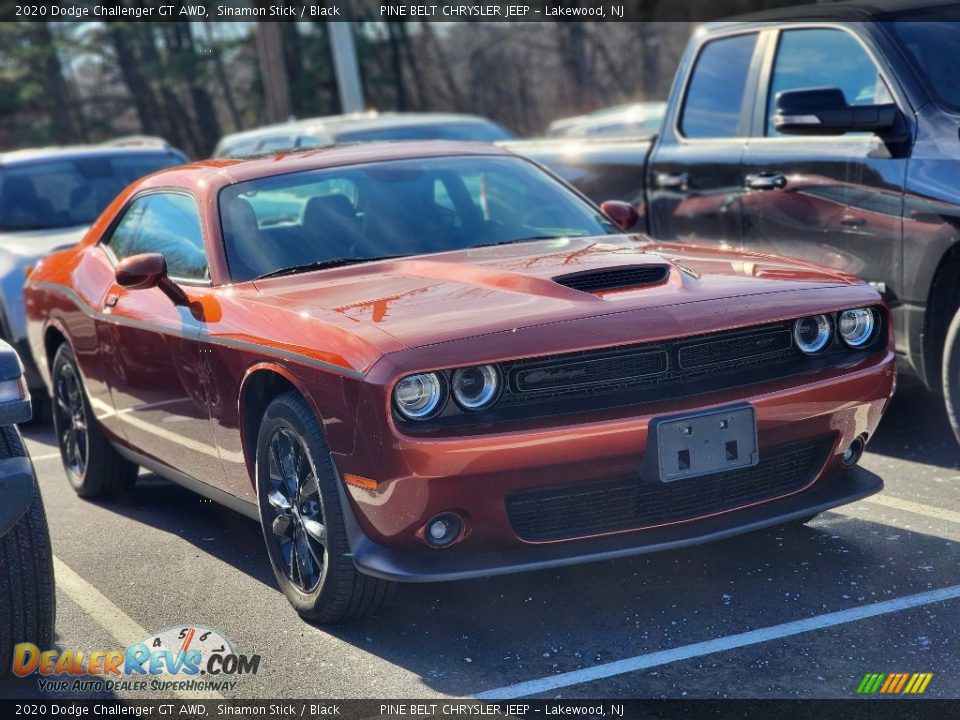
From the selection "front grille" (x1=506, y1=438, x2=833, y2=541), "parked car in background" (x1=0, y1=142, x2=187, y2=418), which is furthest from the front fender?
"parked car in background" (x1=0, y1=142, x2=187, y2=418)

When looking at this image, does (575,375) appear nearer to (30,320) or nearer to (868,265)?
(868,265)

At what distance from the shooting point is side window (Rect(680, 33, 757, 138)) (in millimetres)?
6742

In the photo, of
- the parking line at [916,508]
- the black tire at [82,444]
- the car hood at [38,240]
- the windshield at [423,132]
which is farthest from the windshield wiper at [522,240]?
the windshield at [423,132]

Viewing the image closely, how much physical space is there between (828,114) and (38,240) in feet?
19.8

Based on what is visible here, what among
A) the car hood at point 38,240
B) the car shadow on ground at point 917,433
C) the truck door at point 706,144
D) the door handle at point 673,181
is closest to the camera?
the car shadow on ground at point 917,433

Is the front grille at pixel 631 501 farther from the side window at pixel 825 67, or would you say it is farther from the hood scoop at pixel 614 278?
the side window at pixel 825 67

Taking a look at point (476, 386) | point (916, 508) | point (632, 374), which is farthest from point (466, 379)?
point (916, 508)

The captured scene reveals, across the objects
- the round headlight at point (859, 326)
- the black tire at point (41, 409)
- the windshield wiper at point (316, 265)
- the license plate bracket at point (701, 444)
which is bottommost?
the black tire at point (41, 409)

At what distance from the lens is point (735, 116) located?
22.0 ft

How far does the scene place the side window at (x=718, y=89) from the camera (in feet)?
22.1

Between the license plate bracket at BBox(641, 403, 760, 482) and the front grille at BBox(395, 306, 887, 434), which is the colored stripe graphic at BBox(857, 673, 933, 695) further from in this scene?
the front grille at BBox(395, 306, 887, 434)

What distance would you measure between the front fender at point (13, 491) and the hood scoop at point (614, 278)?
169 cm

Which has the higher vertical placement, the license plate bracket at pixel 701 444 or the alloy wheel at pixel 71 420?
the license plate bracket at pixel 701 444

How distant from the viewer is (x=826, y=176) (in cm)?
594
